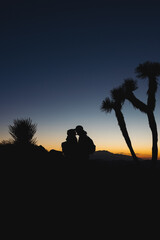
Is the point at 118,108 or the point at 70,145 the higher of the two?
the point at 118,108

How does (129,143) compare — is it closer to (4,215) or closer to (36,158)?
(36,158)

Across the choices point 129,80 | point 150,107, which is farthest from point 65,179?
point 129,80

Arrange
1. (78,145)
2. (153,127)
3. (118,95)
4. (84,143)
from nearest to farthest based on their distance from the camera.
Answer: (84,143)
(78,145)
(153,127)
(118,95)

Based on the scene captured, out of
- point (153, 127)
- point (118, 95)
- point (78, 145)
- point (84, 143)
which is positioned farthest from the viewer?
point (118, 95)

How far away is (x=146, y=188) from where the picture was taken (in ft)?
20.6

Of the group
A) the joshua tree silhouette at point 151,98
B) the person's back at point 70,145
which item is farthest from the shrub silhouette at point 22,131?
the joshua tree silhouette at point 151,98

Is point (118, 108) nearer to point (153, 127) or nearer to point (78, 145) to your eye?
point (153, 127)

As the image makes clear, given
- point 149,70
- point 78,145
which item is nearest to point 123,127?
point 149,70

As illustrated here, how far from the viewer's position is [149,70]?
12148 millimetres

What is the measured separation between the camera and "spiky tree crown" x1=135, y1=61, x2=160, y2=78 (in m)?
12.1

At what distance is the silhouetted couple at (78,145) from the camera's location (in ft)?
23.4

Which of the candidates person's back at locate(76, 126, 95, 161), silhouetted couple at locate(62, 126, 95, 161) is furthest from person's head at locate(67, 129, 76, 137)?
person's back at locate(76, 126, 95, 161)

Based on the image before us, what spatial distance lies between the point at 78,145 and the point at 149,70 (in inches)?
333

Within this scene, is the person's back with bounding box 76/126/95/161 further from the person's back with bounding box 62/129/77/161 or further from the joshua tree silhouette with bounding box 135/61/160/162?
the joshua tree silhouette with bounding box 135/61/160/162
